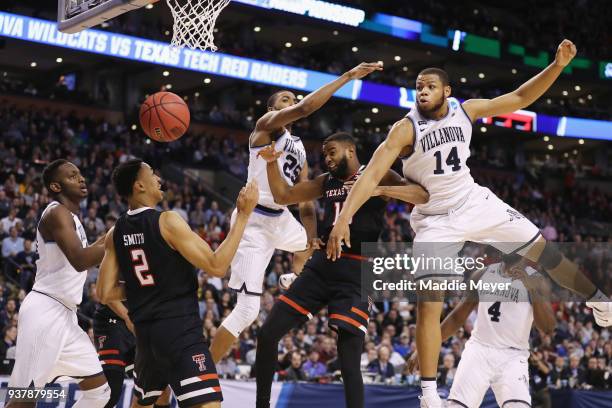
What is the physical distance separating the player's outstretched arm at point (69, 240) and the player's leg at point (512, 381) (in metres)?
3.79

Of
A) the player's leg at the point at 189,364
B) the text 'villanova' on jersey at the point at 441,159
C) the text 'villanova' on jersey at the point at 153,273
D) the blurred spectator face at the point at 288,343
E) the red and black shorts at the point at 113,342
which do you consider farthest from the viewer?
the blurred spectator face at the point at 288,343

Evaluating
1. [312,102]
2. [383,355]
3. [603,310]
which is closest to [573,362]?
[383,355]

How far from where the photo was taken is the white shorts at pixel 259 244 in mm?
8062

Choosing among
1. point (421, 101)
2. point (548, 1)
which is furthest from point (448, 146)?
point (548, 1)

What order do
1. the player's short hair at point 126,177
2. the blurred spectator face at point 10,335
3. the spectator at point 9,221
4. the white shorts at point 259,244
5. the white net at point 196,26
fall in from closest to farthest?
the player's short hair at point 126,177, the white shorts at point 259,244, the white net at point 196,26, the blurred spectator face at point 10,335, the spectator at point 9,221

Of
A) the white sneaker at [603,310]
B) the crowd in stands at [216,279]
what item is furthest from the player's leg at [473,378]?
the crowd in stands at [216,279]

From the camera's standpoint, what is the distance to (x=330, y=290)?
741 centimetres

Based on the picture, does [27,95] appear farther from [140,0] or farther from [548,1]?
[548,1]

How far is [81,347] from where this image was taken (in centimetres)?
716

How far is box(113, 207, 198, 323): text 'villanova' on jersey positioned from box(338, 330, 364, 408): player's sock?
1.67 m

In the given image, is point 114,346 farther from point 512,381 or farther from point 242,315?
point 512,381

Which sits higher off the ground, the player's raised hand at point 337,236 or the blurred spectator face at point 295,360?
the player's raised hand at point 337,236

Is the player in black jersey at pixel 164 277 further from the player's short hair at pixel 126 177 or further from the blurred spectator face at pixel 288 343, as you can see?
the blurred spectator face at pixel 288 343

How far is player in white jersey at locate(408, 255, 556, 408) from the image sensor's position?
26.1 ft
